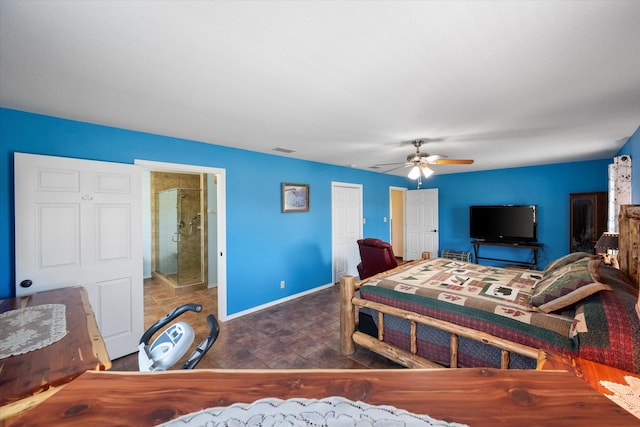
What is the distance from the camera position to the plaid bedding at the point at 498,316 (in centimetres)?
141

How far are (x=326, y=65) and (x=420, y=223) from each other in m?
5.61

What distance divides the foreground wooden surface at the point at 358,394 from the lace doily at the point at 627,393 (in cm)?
67

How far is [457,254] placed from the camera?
590 cm

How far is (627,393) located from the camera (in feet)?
3.46

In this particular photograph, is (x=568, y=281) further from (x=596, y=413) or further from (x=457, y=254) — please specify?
(x=457, y=254)

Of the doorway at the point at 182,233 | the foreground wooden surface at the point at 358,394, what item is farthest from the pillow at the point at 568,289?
the doorway at the point at 182,233

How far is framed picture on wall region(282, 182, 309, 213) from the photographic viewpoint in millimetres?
4148

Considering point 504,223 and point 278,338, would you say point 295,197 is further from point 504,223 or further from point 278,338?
point 504,223

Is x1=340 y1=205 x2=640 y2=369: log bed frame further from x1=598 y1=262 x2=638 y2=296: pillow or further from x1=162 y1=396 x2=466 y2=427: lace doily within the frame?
x1=162 y1=396 x2=466 y2=427: lace doily

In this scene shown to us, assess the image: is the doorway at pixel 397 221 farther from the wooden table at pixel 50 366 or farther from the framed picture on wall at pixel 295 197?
the wooden table at pixel 50 366

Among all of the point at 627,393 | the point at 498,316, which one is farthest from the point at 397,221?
the point at 627,393

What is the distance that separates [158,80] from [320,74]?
1.09 m

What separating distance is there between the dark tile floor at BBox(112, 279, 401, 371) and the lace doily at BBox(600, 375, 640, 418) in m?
1.66

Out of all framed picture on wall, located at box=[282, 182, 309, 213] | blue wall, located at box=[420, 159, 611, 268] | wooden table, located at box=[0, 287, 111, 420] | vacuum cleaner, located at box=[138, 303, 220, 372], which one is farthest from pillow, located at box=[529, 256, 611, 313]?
blue wall, located at box=[420, 159, 611, 268]
